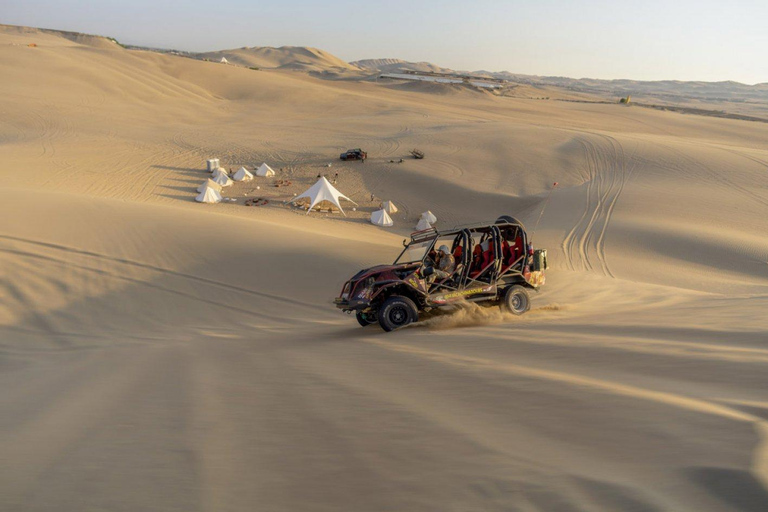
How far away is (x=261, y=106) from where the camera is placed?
2360 inches

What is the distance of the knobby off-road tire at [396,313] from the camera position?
30.7 ft

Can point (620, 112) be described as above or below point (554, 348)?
above

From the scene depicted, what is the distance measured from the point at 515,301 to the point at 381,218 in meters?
15.9

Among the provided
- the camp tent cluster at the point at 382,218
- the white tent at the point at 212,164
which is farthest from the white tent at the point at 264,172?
the camp tent cluster at the point at 382,218

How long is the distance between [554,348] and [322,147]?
3248 cm

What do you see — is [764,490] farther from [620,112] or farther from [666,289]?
[620,112]

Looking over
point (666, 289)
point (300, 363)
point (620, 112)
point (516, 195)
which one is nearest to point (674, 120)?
point (620, 112)

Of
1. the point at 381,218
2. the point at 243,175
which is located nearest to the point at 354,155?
the point at 243,175

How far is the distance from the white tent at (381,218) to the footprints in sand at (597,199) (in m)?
8.46

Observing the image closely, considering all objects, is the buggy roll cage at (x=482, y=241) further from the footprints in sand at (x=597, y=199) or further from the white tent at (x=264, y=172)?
the white tent at (x=264, y=172)

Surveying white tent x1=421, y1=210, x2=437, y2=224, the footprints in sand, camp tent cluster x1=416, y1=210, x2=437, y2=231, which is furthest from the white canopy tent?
the footprints in sand

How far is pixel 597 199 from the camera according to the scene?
25.1m

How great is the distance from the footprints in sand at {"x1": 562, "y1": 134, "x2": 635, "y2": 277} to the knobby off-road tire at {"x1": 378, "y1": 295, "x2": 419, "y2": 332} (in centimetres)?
905

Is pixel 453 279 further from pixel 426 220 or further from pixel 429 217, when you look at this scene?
pixel 429 217
